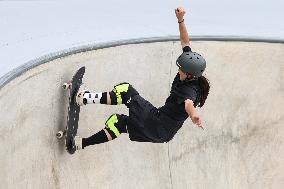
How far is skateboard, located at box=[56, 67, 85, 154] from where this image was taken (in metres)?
4.82

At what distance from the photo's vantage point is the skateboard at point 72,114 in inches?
190

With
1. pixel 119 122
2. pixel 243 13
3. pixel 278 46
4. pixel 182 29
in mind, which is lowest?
pixel 119 122

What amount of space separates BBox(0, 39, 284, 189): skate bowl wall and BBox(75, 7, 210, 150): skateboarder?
42 cm

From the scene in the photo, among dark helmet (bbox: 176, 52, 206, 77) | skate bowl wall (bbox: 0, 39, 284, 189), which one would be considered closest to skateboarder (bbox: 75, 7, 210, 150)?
dark helmet (bbox: 176, 52, 206, 77)

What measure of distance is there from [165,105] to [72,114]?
1129mm

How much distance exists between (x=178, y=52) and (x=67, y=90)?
5.88ft

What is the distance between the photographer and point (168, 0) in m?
7.44

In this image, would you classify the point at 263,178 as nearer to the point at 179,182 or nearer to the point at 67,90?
the point at 179,182

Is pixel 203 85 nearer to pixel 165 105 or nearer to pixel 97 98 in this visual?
pixel 165 105

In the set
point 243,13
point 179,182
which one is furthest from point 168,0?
point 179,182

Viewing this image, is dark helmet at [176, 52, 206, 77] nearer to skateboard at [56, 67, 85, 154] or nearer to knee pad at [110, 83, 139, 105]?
knee pad at [110, 83, 139, 105]

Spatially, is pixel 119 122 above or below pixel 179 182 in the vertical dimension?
above

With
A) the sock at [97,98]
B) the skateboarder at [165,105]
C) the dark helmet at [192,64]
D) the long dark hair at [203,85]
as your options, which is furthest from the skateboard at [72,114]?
the long dark hair at [203,85]

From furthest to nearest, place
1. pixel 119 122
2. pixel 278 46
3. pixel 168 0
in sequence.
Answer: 1. pixel 168 0
2. pixel 278 46
3. pixel 119 122
